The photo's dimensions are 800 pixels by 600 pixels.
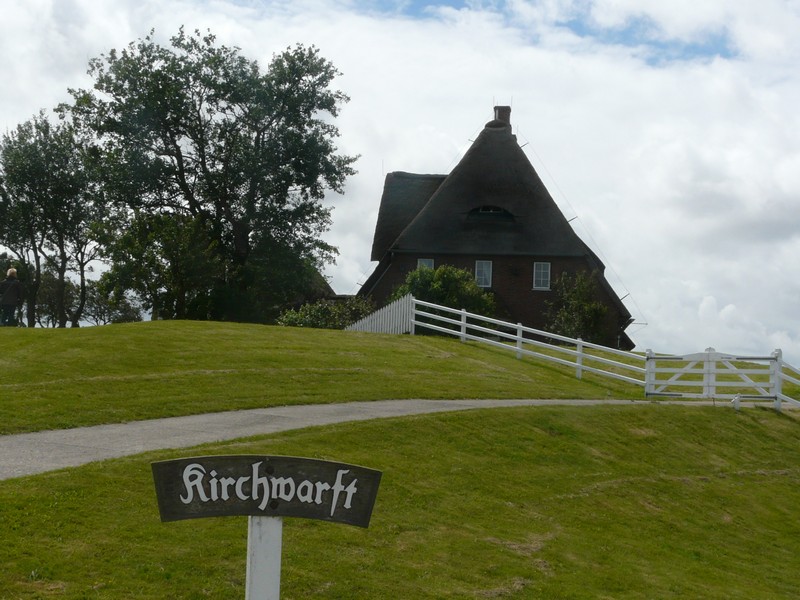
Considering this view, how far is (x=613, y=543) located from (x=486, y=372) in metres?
12.4

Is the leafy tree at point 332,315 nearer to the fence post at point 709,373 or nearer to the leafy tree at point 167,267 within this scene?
the leafy tree at point 167,267

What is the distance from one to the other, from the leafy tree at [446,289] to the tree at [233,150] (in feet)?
35.4

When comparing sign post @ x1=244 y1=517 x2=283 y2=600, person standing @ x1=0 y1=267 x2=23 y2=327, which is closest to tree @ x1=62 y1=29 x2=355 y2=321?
person standing @ x1=0 y1=267 x2=23 y2=327

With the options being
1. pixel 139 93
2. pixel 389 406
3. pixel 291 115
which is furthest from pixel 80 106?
pixel 389 406

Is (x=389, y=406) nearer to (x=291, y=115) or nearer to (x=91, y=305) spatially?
(x=291, y=115)

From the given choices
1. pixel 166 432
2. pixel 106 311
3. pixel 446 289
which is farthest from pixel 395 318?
pixel 106 311

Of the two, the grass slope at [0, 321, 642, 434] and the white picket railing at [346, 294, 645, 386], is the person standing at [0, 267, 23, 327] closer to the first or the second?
the grass slope at [0, 321, 642, 434]

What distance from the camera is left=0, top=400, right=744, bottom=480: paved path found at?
14570 millimetres

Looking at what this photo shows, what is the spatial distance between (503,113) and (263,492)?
5007 centimetres

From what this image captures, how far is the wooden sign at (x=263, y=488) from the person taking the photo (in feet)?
24.0

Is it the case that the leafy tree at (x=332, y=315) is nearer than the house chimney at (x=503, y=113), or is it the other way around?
the leafy tree at (x=332, y=315)

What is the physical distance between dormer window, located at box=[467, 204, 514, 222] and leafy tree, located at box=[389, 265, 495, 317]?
11.1 meters

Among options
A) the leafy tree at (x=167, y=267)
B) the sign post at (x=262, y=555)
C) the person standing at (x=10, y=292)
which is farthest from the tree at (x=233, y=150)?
the sign post at (x=262, y=555)

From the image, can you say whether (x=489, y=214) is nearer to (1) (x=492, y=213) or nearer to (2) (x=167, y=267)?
(1) (x=492, y=213)
